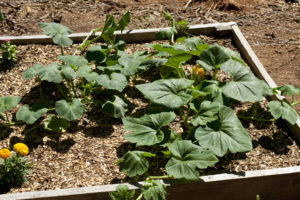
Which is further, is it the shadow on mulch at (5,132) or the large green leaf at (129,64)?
the large green leaf at (129,64)

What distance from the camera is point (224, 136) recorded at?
3.30 metres

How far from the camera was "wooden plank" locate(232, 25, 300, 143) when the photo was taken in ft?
12.6

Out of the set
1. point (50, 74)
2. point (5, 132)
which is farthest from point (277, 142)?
point (5, 132)

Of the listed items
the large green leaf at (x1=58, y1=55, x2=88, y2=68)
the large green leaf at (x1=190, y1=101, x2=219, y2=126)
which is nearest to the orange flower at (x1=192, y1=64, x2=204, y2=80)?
the large green leaf at (x1=190, y1=101, x2=219, y2=126)

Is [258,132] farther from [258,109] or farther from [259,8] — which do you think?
[259,8]

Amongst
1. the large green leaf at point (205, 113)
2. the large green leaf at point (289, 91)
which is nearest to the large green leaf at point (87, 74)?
the large green leaf at point (205, 113)

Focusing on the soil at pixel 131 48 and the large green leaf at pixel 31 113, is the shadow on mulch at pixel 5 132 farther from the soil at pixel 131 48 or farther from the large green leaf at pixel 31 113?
the large green leaf at pixel 31 113

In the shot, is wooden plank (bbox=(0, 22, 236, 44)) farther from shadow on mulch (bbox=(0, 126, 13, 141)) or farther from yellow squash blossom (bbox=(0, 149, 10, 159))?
yellow squash blossom (bbox=(0, 149, 10, 159))

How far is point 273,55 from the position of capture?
503 cm

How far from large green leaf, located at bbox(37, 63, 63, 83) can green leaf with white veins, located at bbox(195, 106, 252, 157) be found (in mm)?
1275

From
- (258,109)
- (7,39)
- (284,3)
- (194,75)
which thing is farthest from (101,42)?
(284,3)

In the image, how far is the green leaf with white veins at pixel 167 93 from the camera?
342 centimetres

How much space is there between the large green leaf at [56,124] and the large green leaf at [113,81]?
0.48 m

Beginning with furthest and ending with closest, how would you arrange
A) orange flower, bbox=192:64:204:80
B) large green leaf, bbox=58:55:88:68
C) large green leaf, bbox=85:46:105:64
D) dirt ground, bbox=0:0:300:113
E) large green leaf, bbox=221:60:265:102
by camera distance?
dirt ground, bbox=0:0:300:113
large green leaf, bbox=85:46:105:64
orange flower, bbox=192:64:204:80
large green leaf, bbox=58:55:88:68
large green leaf, bbox=221:60:265:102
